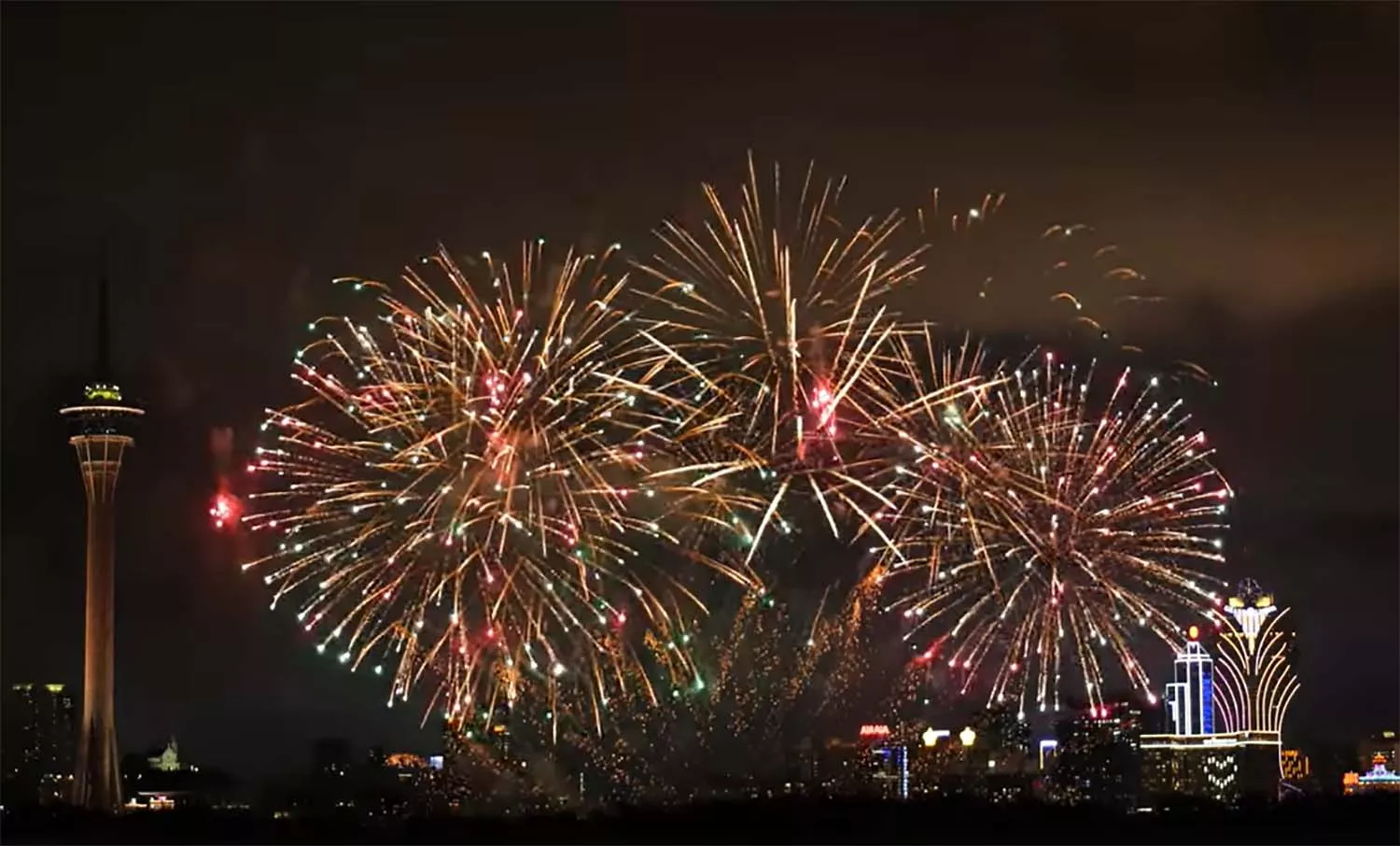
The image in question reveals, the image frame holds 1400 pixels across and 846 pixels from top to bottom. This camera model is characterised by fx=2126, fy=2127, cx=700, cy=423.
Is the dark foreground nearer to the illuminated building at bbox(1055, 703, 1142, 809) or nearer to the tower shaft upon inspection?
the tower shaft

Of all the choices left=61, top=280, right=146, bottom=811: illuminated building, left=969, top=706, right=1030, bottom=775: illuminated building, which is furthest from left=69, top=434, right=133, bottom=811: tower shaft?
left=969, top=706, right=1030, bottom=775: illuminated building

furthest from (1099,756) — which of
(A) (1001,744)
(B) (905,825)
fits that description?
(B) (905,825)

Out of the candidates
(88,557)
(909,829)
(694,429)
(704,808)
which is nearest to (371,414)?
(694,429)

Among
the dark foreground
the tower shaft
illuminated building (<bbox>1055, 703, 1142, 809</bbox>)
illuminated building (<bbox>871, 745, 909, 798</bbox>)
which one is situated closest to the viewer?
the dark foreground

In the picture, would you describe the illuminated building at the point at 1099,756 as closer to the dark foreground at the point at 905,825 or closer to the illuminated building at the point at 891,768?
the illuminated building at the point at 891,768

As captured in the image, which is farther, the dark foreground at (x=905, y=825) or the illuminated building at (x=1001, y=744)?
the illuminated building at (x=1001, y=744)

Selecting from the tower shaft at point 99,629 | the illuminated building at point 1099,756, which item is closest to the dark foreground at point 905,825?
the tower shaft at point 99,629
